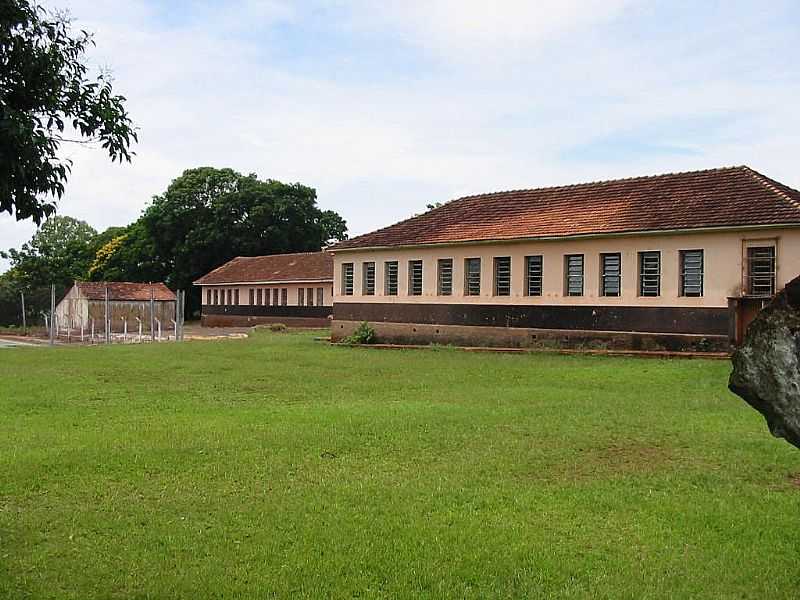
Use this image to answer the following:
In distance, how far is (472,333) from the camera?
2823 centimetres

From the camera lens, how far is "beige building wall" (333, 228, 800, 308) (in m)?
22.2

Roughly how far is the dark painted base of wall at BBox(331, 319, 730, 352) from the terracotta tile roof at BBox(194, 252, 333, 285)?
14.8m

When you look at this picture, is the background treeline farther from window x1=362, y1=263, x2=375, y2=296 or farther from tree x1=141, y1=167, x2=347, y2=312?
window x1=362, y1=263, x2=375, y2=296

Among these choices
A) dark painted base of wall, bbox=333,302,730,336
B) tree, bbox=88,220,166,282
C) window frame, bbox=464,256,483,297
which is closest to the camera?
dark painted base of wall, bbox=333,302,730,336

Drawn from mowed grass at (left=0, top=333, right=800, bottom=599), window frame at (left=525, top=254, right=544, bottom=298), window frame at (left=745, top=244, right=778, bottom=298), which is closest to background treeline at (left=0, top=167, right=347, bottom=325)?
window frame at (left=525, top=254, right=544, bottom=298)

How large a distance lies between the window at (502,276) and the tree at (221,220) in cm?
3369

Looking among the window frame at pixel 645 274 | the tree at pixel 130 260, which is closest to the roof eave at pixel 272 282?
the tree at pixel 130 260

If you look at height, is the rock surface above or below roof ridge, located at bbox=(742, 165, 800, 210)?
below

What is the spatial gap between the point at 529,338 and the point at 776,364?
22.2 metres

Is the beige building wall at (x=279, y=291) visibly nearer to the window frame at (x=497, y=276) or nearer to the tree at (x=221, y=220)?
the tree at (x=221, y=220)

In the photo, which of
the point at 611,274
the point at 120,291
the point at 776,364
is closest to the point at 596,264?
the point at 611,274

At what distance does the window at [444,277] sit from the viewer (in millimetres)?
29234

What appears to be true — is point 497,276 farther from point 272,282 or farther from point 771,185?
point 272,282

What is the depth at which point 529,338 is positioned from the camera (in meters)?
26.7
